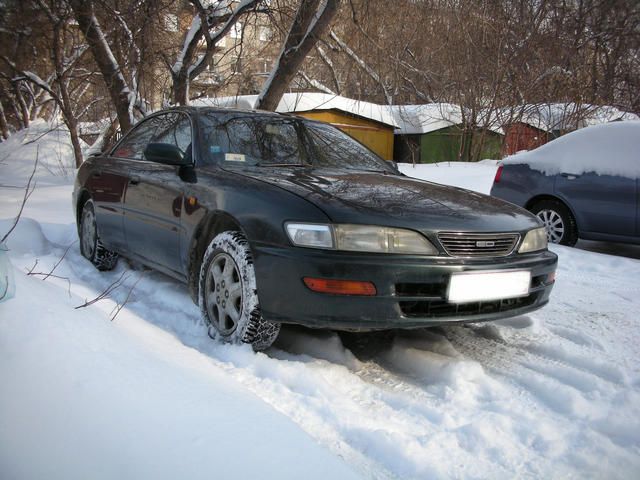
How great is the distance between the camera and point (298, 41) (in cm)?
830

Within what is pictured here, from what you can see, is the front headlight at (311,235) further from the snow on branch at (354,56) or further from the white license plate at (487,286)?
the snow on branch at (354,56)

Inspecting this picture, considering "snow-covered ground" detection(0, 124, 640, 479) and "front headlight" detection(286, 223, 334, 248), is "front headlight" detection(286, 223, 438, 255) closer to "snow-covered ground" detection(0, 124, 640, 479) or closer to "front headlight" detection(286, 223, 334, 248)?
"front headlight" detection(286, 223, 334, 248)

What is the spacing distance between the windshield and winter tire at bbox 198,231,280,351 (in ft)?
2.10

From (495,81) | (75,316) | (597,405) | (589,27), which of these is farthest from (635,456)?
(589,27)

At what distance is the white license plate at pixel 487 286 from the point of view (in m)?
2.43

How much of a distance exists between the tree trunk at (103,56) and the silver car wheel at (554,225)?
24.0ft

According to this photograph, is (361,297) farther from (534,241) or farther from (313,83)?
(313,83)

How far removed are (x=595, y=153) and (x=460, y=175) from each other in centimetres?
501

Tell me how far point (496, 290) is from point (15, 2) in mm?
10945

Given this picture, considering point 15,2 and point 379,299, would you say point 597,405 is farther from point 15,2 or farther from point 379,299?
point 15,2

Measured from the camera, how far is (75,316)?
2.01 meters

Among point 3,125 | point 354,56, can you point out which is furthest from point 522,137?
point 3,125

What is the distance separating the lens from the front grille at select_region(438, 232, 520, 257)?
2459 mm

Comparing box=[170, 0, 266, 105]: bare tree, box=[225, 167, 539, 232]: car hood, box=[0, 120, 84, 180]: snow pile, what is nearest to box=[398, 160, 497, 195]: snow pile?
box=[170, 0, 266, 105]: bare tree
